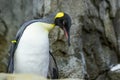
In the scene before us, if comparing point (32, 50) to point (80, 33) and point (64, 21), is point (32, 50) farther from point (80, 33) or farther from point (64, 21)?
point (80, 33)

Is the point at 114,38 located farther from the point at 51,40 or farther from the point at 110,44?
the point at 51,40

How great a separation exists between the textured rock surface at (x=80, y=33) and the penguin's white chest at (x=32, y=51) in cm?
92

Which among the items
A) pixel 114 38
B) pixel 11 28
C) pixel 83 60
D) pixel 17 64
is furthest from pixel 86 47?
pixel 17 64

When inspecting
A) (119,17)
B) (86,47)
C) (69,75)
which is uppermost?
(119,17)

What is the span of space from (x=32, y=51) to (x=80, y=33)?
3.63ft

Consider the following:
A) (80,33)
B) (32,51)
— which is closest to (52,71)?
(32,51)

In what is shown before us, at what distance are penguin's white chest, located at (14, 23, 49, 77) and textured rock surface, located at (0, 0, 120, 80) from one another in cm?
92

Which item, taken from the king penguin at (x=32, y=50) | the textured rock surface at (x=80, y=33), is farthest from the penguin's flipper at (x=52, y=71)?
the textured rock surface at (x=80, y=33)

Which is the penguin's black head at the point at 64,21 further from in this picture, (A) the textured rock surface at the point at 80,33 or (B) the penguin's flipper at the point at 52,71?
(A) the textured rock surface at the point at 80,33

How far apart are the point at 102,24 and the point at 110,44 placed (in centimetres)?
23

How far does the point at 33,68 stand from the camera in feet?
8.38

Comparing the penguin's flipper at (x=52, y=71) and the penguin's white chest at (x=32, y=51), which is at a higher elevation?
the penguin's white chest at (x=32, y=51)

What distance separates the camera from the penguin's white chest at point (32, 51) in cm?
253

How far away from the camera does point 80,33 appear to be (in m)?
3.57
